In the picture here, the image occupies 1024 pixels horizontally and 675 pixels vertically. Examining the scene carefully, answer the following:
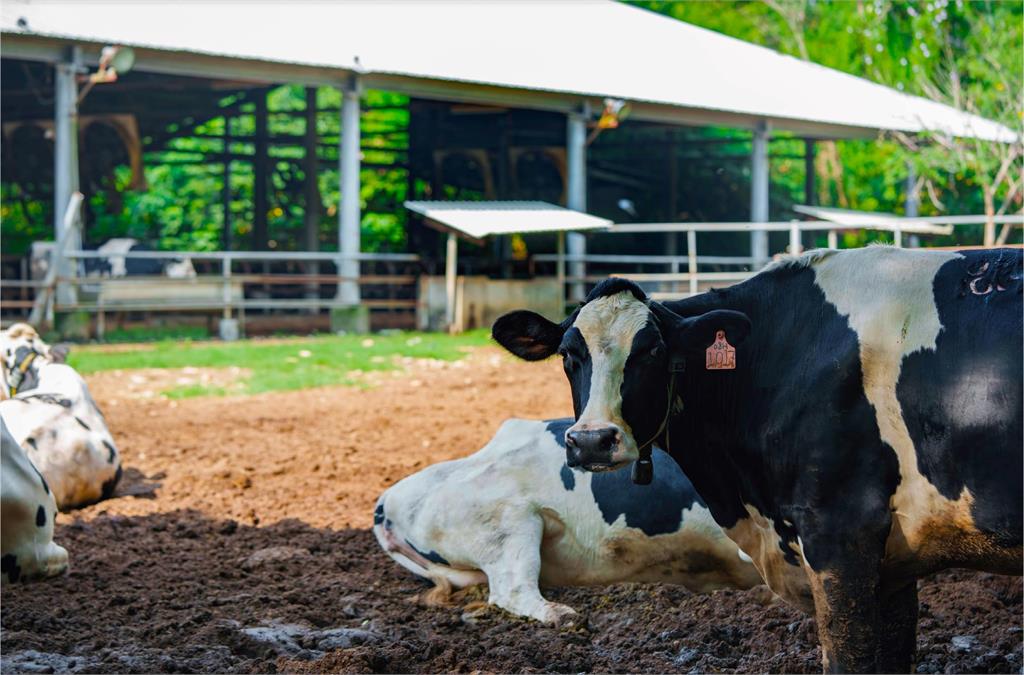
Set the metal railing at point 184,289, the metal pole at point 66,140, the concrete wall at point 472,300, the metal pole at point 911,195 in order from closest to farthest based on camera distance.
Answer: the metal railing at point 184,289 → the metal pole at point 66,140 → the concrete wall at point 472,300 → the metal pole at point 911,195

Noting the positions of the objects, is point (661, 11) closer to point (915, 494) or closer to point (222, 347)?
point (222, 347)

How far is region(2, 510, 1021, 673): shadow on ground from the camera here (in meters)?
4.85

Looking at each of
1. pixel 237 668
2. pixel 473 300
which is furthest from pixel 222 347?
pixel 237 668

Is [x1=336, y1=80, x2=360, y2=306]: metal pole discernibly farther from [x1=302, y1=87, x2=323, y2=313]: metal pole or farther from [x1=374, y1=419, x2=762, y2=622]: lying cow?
[x1=374, y1=419, x2=762, y2=622]: lying cow

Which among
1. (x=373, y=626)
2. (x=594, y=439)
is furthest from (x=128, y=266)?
(x=594, y=439)

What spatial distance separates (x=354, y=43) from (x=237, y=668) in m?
18.4

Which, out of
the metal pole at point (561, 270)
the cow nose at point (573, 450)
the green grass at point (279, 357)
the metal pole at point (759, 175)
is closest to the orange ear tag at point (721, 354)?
the cow nose at point (573, 450)

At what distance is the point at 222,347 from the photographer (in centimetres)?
1680

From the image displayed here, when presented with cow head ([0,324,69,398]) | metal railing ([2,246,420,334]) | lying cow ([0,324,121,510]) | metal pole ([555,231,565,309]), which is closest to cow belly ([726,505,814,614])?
lying cow ([0,324,121,510])

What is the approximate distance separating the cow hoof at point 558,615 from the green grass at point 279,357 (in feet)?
26.3

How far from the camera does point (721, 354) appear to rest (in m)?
4.18

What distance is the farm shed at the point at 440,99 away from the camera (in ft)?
63.3

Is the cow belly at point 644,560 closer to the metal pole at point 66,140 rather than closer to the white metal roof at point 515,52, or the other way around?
the metal pole at point 66,140

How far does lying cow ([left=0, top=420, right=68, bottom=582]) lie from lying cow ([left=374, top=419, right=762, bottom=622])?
5.97 ft
